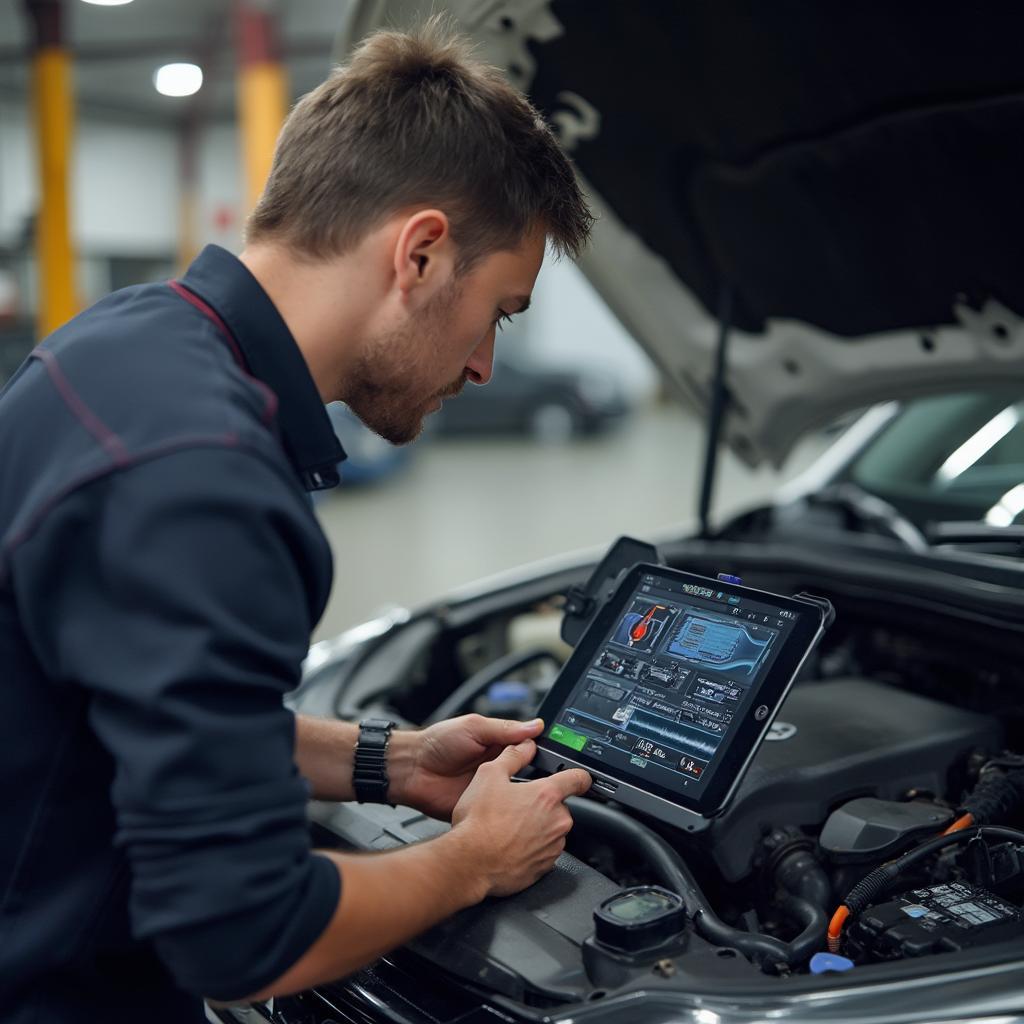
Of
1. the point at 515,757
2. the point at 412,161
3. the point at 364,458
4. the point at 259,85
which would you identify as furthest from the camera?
the point at 364,458

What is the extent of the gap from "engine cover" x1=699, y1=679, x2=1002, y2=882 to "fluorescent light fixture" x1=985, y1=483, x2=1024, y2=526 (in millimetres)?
602

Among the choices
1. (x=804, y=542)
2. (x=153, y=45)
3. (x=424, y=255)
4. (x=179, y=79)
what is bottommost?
(x=804, y=542)

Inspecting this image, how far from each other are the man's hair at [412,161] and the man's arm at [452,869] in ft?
1.94

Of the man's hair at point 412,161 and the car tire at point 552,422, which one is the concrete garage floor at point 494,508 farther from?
the man's hair at point 412,161

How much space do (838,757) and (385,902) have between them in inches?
27.9

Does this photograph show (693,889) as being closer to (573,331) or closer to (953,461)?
(953,461)

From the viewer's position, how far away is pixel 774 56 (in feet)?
5.90

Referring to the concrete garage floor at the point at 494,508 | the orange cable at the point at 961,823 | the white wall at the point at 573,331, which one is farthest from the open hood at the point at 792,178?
the white wall at the point at 573,331

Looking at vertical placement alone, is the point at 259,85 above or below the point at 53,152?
above

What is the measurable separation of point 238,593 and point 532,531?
5.88 metres

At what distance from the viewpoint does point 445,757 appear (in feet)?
4.81

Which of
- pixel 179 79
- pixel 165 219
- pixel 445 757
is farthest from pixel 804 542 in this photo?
pixel 165 219

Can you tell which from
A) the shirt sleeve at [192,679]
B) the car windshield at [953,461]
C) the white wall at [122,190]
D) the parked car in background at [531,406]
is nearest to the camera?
the shirt sleeve at [192,679]

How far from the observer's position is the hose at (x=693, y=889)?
1204 millimetres
